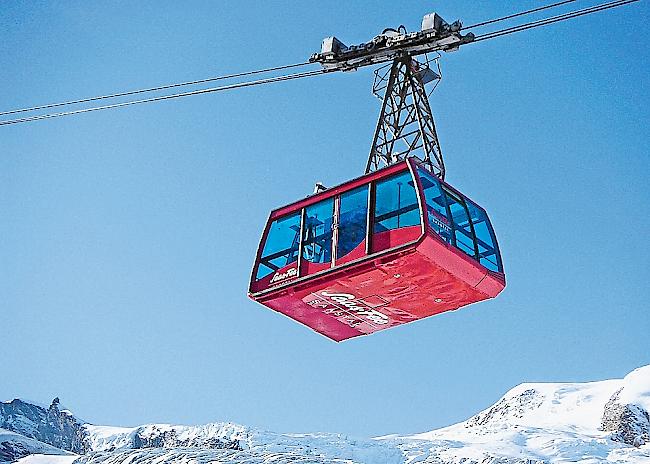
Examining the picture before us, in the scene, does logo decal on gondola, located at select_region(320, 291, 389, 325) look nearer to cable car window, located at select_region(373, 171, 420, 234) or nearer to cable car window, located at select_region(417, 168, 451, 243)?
cable car window, located at select_region(373, 171, 420, 234)

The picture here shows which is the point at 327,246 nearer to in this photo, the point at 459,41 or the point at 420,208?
the point at 420,208

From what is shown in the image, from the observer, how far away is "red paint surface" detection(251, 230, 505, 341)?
14930 millimetres

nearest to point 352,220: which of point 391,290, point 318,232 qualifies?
point 318,232

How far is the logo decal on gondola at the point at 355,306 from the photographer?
16.1 m

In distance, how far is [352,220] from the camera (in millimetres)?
15812

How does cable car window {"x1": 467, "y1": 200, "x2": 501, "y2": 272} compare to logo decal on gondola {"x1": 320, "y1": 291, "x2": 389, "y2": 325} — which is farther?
logo decal on gondola {"x1": 320, "y1": 291, "x2": 389, "y2": 325}

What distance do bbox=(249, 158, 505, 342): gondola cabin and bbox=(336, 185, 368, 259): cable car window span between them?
1 centimetres

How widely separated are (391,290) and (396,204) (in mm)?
1282

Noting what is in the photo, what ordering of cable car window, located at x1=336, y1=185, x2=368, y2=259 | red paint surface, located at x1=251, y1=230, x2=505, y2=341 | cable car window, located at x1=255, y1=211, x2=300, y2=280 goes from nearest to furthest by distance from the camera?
red paint surface, located at x1=251, y1=230, x2=505, y2=341
cable car window, located at x1=336, y1=185, x2=368, y2=259
cable car window, located at x1=255, y1=211, x2=300, y2=280

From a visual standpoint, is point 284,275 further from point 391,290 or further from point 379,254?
point 379,254

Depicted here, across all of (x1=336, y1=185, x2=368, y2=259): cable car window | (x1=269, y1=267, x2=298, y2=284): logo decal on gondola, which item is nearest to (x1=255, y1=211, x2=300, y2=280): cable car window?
(x1=269, y1=267, x2=298, y2=284): logo decal on gondola

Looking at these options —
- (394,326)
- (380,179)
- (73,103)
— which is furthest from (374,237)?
(73,103)

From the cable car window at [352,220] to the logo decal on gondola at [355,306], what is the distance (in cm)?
73

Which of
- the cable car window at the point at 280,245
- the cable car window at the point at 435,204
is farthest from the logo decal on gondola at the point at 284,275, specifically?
the cable car window at the point at 435,204
